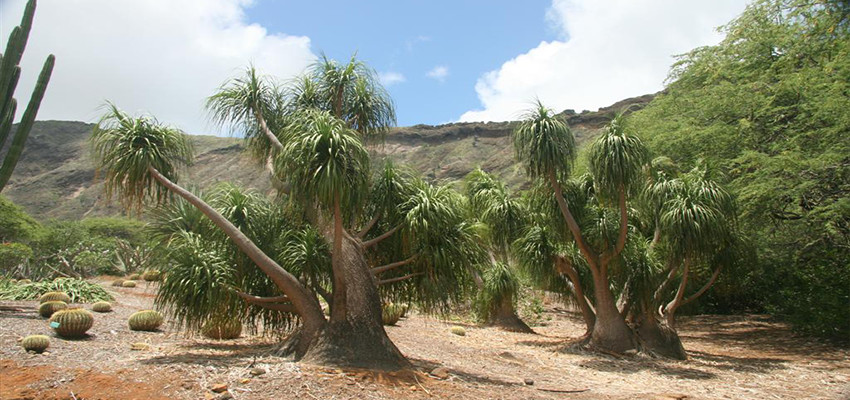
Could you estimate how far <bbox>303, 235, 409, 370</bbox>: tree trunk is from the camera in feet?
25.9

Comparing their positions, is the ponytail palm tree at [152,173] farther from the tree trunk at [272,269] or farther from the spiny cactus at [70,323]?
the spiny cactus at [70,323]

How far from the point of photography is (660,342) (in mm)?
12586

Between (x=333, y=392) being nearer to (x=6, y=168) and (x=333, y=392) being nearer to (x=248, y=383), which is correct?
(x=248, y=383)

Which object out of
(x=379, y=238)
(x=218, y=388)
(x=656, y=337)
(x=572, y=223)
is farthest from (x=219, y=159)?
(x=218, y=388)

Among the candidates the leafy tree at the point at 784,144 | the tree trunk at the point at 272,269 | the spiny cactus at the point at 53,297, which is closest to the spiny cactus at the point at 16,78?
the spiny cactus at the point at 53,297

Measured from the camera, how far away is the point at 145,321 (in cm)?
1108

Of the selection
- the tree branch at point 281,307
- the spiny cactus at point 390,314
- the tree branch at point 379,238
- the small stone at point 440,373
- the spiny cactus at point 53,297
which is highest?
the tree branch at point 379,238

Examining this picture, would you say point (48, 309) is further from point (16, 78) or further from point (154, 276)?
point (16, 78)

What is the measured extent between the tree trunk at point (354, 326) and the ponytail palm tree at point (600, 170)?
16.1 feet

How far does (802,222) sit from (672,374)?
6.12m

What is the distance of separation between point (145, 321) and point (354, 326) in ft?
17.8

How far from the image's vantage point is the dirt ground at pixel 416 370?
21.8 ft

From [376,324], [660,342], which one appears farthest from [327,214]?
[660,342]

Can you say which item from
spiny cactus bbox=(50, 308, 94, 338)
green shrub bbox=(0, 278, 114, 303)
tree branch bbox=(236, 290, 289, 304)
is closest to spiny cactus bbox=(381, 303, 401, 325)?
tree branch bbox=(236, 290, 289, 304)
